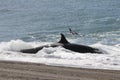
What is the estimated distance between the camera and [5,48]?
2838 cm

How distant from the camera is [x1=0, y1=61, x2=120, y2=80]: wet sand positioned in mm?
15920

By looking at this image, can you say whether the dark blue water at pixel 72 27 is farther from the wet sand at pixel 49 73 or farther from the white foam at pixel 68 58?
the wet sand at pixel 49 73

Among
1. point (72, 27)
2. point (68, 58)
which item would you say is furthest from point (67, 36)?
point (68, 58)

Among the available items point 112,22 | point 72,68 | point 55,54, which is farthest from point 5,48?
point 112,22

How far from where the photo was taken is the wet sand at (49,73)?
15920mm

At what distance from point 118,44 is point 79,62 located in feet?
35.3

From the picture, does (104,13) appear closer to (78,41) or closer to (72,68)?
(78,41)

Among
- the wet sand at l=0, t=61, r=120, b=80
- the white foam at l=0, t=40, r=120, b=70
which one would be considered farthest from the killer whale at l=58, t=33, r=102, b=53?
the wet sand at l=0, t=61, r=120, b=80

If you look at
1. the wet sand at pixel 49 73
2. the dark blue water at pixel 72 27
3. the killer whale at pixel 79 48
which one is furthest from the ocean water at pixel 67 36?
the wet sand at pixel 49 73

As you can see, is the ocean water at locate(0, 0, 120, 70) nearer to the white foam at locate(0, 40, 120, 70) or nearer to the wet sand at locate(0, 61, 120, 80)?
the white foam at locate(0, 40, 120, 70)

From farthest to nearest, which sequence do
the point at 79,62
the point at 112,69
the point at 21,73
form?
the point at 79,62 → the point at 112,69 → the point at 21,73

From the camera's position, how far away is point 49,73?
17031 mm

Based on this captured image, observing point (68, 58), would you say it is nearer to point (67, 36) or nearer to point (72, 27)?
point (67, 36)

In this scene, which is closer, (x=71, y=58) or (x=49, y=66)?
(x=49, y=66)
